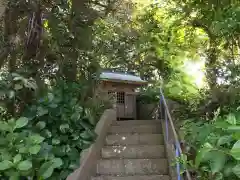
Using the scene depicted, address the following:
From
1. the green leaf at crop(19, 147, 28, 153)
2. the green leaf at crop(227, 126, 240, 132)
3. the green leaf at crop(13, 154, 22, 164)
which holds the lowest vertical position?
the green leaf at crop(13, 154, 22, 164)

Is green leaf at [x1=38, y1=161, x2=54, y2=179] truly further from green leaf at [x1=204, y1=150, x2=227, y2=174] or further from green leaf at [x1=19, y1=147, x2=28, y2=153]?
green leaf at [x1=204, y1=150, x2=227, y2=174]

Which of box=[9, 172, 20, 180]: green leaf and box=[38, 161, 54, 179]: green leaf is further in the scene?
box=[38, 161, 54, 179]: green leaf

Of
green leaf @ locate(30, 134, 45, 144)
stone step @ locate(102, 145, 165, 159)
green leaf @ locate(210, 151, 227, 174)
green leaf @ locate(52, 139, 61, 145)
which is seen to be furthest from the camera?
stone step @ locate(102, 145, 165, 159)

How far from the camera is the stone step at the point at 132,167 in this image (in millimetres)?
4418

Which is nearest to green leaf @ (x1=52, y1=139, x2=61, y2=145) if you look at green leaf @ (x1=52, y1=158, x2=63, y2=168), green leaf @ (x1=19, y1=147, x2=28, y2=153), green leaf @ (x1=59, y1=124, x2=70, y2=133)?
green leaf @ (x1=59, y1=124, x2=70, y2=133)

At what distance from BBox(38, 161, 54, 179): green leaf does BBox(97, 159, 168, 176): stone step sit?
126 centimetres

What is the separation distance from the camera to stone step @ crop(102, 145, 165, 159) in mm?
4766

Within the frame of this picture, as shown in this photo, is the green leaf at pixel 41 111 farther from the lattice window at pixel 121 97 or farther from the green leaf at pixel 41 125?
the lattice window at pixel 121 97

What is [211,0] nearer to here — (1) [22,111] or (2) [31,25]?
(2) [31,25]

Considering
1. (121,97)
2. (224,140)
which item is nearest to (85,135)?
(224,140)

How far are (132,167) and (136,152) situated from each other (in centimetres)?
37

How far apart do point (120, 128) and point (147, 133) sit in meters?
0.51

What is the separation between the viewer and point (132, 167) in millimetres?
4473

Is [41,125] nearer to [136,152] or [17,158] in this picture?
[17,158]
